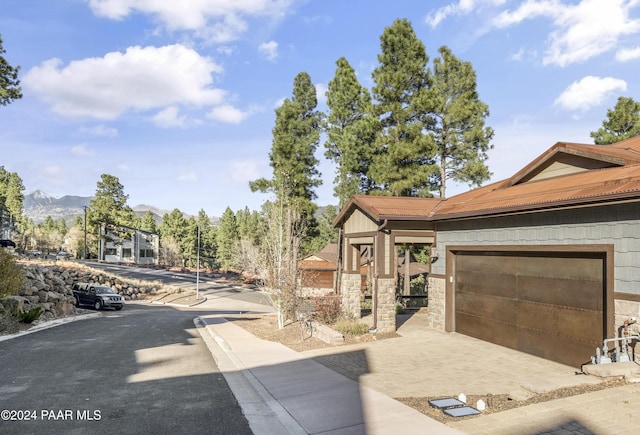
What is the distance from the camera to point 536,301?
11062mm

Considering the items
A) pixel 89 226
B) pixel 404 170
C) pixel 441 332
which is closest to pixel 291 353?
pixel 441 332

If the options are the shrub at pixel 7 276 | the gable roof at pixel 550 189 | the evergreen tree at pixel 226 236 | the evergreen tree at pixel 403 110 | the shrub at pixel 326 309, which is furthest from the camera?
the evergreen tree at pixel 226 236

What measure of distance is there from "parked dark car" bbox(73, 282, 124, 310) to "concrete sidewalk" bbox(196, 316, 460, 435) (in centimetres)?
2105

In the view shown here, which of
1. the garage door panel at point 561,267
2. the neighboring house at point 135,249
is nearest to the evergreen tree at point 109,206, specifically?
the neighboring house at point 135,249

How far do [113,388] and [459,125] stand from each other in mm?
28772

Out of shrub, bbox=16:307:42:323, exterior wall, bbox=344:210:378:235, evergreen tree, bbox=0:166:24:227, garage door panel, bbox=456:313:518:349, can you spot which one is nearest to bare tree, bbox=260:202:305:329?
exterior wall, bbox=344:210:378:235

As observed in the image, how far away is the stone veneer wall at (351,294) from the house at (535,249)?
0.22 meters

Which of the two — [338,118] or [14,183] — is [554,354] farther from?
[14,183]

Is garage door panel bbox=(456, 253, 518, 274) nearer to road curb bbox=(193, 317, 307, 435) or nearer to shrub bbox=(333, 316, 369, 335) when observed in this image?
shrub bbox=(333, 316, 369, 335)

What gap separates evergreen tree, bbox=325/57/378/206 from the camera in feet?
97.7

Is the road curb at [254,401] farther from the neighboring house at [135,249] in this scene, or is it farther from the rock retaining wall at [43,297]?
the neighboring house at [135,249]

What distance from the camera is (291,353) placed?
1216cm

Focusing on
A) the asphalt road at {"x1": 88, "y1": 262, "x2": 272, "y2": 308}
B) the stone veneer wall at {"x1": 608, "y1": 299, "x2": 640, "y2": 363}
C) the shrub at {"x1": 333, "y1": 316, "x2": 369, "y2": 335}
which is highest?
the stone veneer wall at {"x1": 608, "y1": 299, "x2": 640, "y2": 363}

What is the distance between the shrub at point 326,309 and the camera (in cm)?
1647
